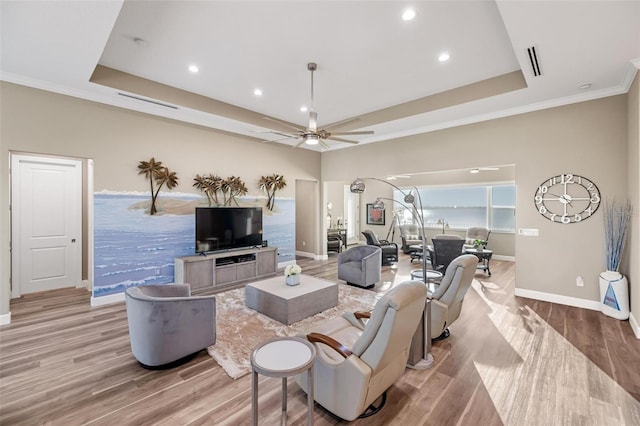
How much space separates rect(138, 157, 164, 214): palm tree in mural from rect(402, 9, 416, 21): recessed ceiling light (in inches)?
182

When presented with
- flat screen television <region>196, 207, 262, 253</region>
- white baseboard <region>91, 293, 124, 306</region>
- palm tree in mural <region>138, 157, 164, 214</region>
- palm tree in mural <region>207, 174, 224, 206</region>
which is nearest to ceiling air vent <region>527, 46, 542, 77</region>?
flat screen television <region>196, 207, 262, 253</region>

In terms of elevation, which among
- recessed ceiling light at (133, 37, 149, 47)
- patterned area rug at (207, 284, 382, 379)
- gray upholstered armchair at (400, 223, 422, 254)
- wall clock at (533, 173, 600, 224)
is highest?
recessed ceiling light at (133, 37, 149, 47)

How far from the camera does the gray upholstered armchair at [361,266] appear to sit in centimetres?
532

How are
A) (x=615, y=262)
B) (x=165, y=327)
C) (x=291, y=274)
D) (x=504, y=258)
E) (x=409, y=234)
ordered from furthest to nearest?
(x=409, y=234) → (x=504, y=258) → (x=291, y=274) → (x=615, y=262) → (x=165, y=327)

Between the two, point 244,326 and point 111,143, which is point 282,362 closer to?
point 244,326

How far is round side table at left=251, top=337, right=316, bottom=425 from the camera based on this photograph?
160 centimetres

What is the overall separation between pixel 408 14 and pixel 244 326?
4127 mm

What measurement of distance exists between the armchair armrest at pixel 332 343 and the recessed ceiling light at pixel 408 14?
3.13 m

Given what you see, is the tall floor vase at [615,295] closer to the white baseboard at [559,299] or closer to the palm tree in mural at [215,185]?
the white baseboard at [559,299]

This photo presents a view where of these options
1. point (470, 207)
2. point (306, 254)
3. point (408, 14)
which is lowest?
point (306, 254)

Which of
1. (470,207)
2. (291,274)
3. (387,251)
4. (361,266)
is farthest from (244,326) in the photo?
(470,207)

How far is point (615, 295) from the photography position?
3838 millimetres

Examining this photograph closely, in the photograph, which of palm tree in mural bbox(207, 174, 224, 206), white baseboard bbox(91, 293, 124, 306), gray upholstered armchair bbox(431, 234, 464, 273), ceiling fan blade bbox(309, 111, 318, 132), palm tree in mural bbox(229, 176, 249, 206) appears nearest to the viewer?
ceiling fan blade bbox(309, 111, 318, 132)

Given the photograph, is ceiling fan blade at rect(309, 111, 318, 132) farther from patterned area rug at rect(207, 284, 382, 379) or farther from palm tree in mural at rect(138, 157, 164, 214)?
palm tree in mural at rect(138, 157, 164, 214)
